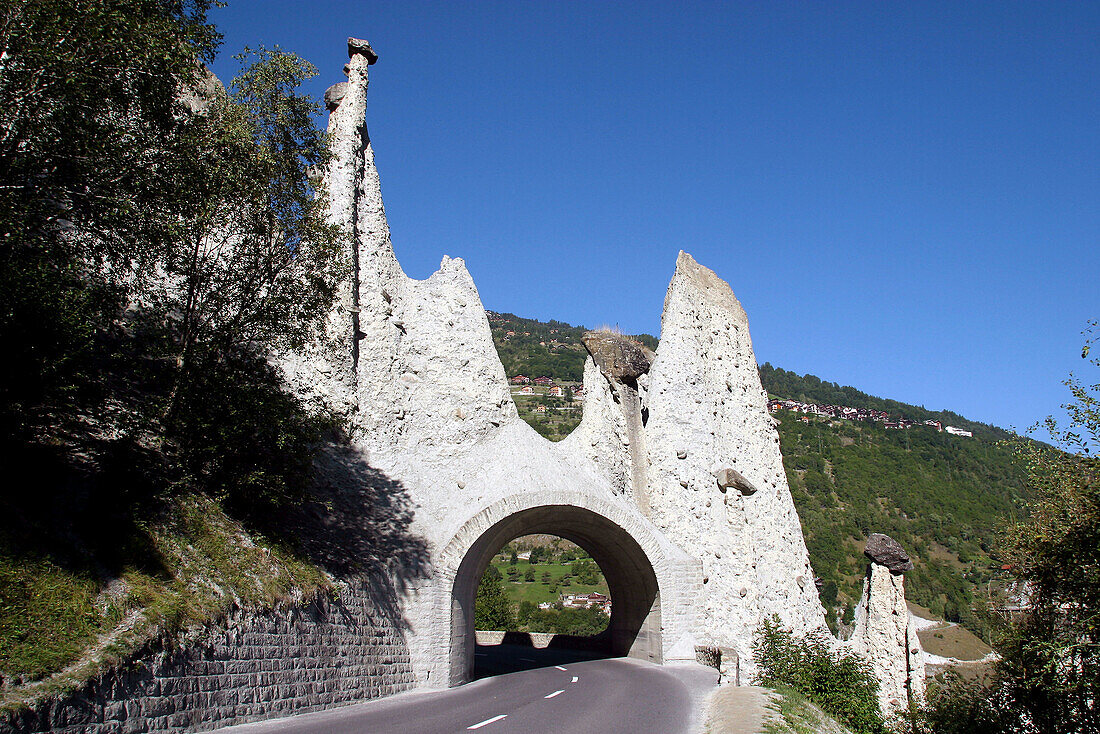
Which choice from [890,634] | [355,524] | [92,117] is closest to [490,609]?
[355,524]

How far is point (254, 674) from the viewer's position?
10164 mm

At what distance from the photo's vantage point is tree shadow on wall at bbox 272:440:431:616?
47.7 feet

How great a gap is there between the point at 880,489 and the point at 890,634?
66658mm

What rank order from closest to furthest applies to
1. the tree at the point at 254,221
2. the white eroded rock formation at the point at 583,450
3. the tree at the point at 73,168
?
the tree at the point at 73,168, the tree at the point at 254,221, the white eroded rock formation at the point at 583,450

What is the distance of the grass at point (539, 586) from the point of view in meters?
67.4

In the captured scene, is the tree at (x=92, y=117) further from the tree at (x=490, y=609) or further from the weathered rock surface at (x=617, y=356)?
the tree at (x=490, y=609)

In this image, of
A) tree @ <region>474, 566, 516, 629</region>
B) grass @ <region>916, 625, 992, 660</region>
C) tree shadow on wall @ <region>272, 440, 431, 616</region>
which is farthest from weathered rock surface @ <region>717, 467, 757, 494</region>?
grass @ <region>916, 625, 992, 660</region>

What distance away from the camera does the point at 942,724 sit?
45.6 feet

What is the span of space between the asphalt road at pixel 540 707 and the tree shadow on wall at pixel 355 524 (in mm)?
2787

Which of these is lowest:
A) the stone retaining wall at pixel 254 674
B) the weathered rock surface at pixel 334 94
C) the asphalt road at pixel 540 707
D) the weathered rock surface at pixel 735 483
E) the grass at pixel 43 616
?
the asphalt road at pixel 540 707

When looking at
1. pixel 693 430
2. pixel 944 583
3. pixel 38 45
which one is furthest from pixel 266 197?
pixel 944 583

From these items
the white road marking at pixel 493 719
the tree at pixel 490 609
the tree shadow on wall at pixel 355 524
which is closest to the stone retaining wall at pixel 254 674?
the tree shadow on wall at pixel 355 524

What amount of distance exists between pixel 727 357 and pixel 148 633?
19239 mm

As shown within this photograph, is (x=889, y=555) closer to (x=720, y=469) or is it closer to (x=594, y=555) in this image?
(x=720, y=469)
